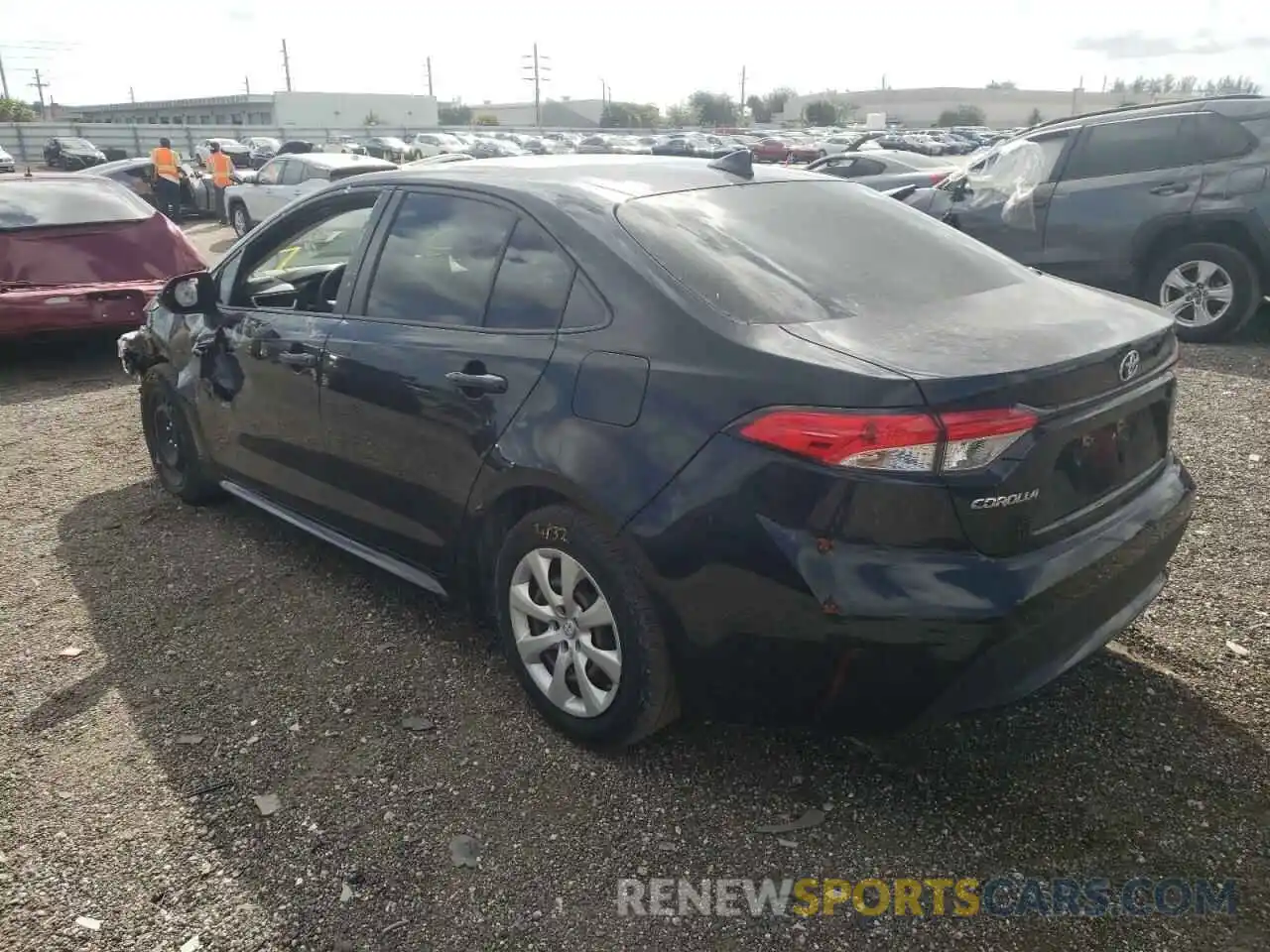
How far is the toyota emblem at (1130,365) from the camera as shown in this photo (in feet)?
8.09

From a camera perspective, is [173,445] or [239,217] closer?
[173,445]

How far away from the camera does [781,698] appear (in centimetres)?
240

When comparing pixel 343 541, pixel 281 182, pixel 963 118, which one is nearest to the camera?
pixel 343 541

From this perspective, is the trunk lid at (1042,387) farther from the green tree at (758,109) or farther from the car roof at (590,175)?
the green tree at (758,109)

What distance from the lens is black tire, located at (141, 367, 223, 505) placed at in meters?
4.59

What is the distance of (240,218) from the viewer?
56.0ft

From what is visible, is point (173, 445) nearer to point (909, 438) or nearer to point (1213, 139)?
point (909, 438)

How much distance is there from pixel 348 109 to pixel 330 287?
288 feet

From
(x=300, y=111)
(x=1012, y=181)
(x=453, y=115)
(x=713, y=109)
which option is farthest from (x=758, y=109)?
(x=1012, y=181)

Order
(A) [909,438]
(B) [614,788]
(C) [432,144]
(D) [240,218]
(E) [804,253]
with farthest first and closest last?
(C) [432,144], (D) [240,218], (E) [804,253], (B) [614,788], (A) [909,438]

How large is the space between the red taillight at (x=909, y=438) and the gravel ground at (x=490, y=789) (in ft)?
3.05

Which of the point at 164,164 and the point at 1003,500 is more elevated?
the point at 164,164

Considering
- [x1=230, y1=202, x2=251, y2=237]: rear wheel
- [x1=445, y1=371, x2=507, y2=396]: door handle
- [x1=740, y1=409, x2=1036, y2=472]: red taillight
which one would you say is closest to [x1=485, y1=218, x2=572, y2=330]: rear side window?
[x1=445, y1=371, x2=507, y2=396]: door handle

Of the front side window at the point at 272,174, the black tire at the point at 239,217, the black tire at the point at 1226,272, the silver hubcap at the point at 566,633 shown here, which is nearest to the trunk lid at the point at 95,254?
the silver hubcap at the point at 566,633
